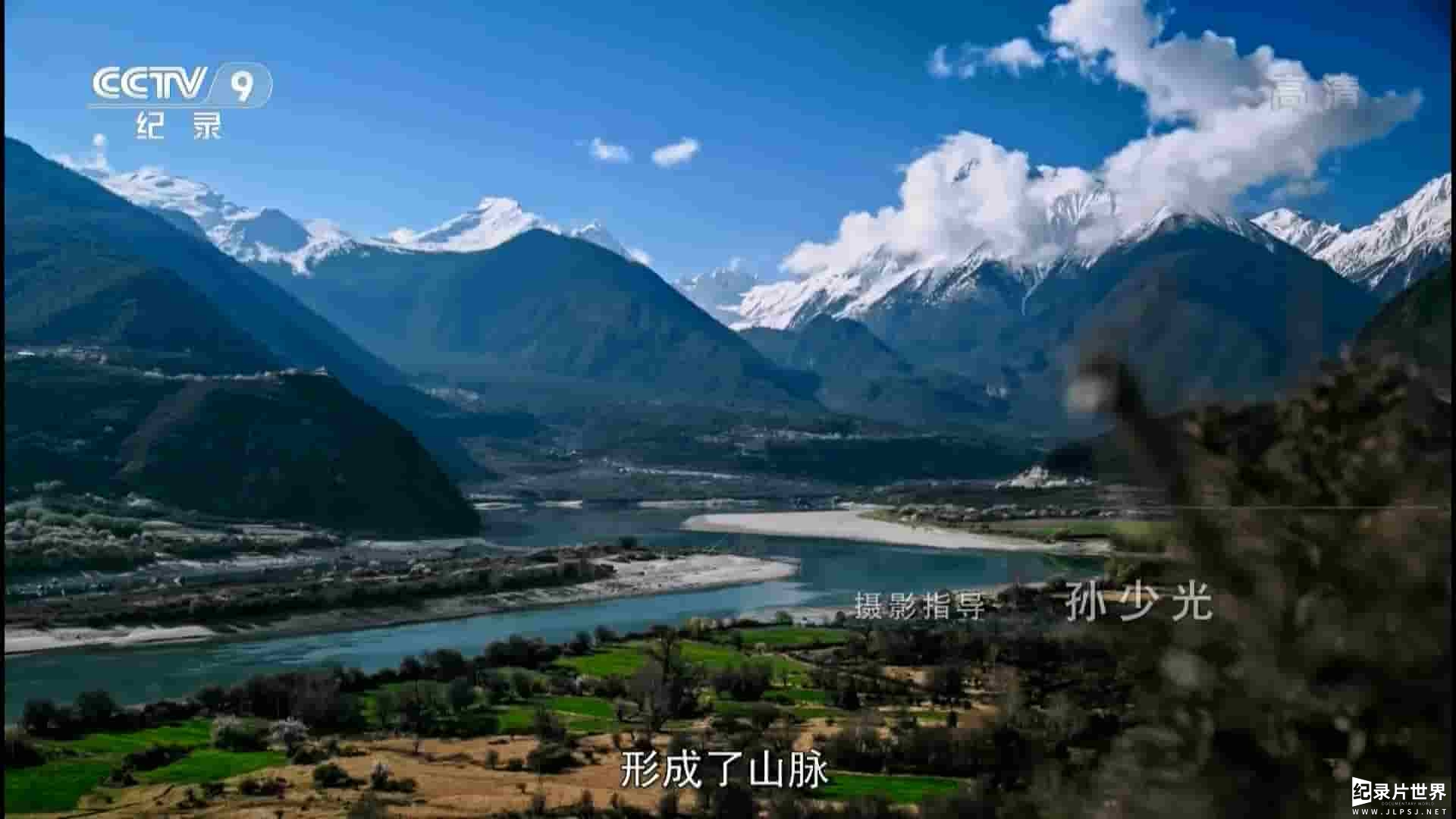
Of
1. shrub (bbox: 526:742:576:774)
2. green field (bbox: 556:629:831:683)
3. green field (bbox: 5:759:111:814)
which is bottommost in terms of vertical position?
green field (bbox: 5:759:111:814)

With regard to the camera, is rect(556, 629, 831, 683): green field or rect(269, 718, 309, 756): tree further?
rect(556, 629, 831, 683): green field

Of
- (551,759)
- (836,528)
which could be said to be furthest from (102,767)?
(836,528)

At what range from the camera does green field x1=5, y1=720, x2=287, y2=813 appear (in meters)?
6.76

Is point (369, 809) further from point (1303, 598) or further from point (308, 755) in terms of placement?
point (1303, 598)

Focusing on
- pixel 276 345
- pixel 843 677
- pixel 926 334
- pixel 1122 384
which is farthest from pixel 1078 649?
pixel 926 334

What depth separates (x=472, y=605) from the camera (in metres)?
15.6

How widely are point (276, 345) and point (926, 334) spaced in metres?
57.7

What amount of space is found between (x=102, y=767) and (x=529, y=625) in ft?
22.1

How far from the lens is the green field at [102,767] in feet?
22.2

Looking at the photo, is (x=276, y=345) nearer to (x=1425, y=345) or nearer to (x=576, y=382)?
(x=576, y=382)

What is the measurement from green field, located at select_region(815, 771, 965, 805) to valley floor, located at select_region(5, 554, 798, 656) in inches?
356

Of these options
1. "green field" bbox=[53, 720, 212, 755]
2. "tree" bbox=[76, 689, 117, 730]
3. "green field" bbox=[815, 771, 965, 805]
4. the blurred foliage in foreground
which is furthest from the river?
the blurred foliage in foreground

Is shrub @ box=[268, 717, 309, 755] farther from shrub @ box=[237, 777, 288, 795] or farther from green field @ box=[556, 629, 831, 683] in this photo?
green field @ box=[556, 629, 831, 683]

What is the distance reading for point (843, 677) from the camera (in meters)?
8.62
